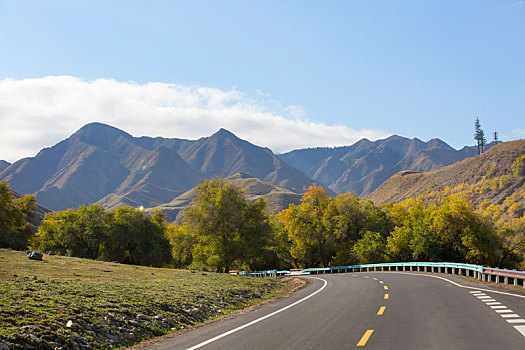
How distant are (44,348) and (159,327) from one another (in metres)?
3.78

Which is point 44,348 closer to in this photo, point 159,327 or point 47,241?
point 159,327

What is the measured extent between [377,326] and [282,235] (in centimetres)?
6829

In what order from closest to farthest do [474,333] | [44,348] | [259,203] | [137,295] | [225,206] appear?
1. [44,348]
2. [474,333]
3. [137,295]
4. [225,206]
5. [259,203]

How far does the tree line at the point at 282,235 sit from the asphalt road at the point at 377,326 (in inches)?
1400

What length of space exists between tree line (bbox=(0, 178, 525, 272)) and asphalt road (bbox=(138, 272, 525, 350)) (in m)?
35.5

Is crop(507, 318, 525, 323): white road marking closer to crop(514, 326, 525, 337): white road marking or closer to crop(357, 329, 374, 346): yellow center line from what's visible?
crop(514, 326, 525, 337): white road marking

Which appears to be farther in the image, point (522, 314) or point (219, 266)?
point (219, 266)

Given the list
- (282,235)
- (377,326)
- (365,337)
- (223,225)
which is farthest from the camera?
(282,235)

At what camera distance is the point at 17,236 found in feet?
207

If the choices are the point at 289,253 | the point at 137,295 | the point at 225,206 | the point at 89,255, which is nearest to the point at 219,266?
the point at 225,206

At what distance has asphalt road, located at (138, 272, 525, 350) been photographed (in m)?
9.00

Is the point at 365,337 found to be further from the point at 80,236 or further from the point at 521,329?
the point at 80,236

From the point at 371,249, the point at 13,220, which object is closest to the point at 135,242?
the point at 13,220

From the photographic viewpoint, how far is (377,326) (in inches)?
427
